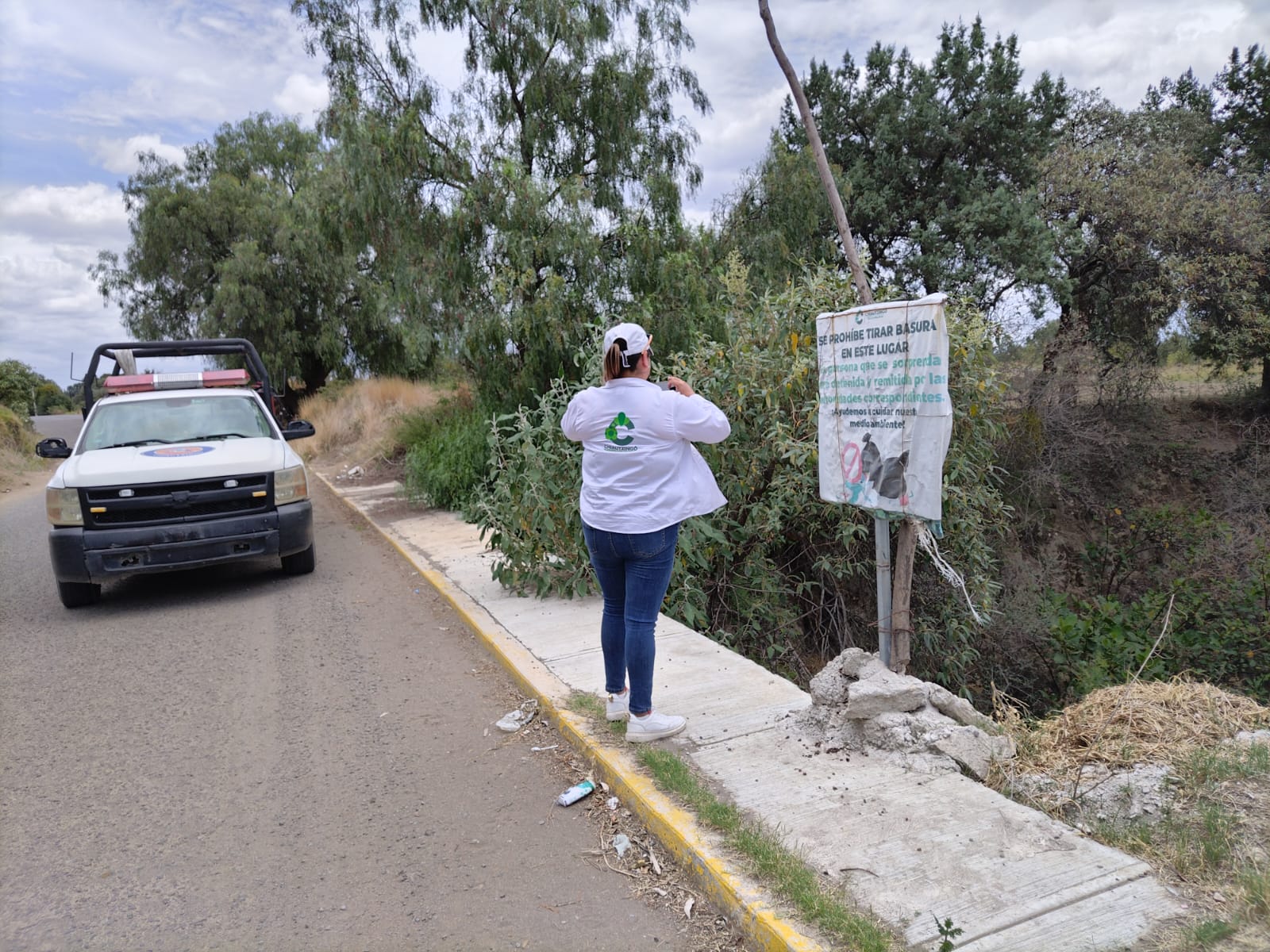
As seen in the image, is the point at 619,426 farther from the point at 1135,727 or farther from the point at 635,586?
the point at 1135,727

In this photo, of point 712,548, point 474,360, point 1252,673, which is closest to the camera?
point 712,548

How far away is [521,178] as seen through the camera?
40.3 ft

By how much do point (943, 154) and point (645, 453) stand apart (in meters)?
19.4

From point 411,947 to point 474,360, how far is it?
10.7 m

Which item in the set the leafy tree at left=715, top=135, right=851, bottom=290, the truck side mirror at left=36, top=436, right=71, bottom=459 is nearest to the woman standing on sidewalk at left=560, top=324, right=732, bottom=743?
the truck side mirror at left=36, top=436, right=71, bottom=459

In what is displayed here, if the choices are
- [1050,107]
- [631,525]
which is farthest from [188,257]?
[631,525]

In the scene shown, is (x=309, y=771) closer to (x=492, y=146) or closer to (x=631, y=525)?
(x=631, y=525)

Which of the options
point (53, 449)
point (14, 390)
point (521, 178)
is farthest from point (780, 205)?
point (14, 390)

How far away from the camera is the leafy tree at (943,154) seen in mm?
18844

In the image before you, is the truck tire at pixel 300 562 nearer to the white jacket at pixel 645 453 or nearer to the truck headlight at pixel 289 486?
the truck headlight at pixel 289 486

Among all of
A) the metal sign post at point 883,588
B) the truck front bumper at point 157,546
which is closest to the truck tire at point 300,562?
the truck front bumper at point 157,546

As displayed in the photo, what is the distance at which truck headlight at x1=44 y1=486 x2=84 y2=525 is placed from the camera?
7.25 meters

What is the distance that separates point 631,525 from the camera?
157 inches

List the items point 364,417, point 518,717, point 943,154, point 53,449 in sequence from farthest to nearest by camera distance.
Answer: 1. point 364,417
2. point 943,154
3. point 53,449
4. point 518,717
